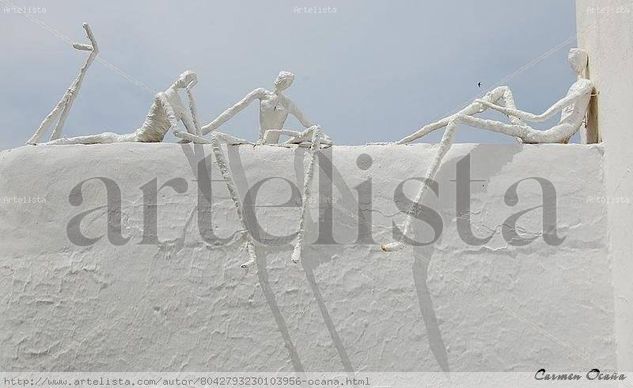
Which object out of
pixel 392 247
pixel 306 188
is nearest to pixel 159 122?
pixel 306 188

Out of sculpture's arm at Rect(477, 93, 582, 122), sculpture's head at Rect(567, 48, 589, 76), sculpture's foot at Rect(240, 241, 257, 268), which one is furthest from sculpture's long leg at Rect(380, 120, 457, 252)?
sculpture's head at Rect(567, 48, 589, 76)

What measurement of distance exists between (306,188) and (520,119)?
181 cm

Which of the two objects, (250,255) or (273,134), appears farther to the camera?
(273,134)

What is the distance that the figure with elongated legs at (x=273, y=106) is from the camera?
6.38 metres

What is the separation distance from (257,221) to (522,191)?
197 centimetres

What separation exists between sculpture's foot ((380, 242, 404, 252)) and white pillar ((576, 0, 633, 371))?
1.52 meters

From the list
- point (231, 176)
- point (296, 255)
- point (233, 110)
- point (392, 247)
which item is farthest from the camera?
point (233, 110)

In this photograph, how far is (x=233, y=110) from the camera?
20.8 feet

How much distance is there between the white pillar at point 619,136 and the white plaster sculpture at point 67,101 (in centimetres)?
401

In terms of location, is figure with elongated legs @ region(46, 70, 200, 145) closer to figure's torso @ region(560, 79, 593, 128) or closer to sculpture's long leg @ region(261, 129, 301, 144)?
sculpture's long leg @ region(261, 129, 301, 144)

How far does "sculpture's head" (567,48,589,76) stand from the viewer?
6.24m

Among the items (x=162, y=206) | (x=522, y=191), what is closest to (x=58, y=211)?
(x=162, y=206)

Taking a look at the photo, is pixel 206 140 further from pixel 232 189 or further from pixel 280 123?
pixel 280 123

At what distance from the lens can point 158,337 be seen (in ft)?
17.8
